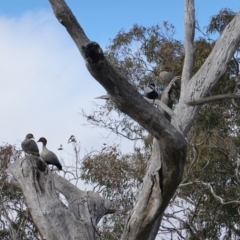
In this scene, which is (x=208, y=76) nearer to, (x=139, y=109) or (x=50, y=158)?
(x=139, y=109)

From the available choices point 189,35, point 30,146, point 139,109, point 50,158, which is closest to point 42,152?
point 50,158

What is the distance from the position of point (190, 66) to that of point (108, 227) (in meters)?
4.83

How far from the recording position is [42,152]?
25.6ft

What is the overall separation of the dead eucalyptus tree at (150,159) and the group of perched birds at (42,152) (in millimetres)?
882

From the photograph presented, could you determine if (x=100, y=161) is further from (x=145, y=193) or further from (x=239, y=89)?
(x=145, y=193)

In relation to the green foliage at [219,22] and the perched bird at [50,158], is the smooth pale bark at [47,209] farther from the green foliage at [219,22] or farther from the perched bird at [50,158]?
the green foliage at [219,22]

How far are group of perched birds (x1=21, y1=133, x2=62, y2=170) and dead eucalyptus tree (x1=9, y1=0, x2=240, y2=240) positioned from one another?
0.88m

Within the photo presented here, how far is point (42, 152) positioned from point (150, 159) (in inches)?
120

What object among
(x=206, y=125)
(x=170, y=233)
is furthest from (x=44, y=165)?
(x=206, y=125)

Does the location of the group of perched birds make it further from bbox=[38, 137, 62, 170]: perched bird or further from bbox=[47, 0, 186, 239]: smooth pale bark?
bbox=[47, 0, 186, 239]: smooth pale bark

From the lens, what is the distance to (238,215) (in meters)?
9.67

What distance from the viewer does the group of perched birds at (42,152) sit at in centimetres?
718

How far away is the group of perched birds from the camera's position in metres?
7.18

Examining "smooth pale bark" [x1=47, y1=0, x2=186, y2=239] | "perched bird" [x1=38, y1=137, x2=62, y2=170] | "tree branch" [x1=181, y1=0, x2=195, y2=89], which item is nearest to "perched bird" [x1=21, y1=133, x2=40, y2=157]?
"perched bird" [x1=38, y1=137, x2=62, y2=170]
